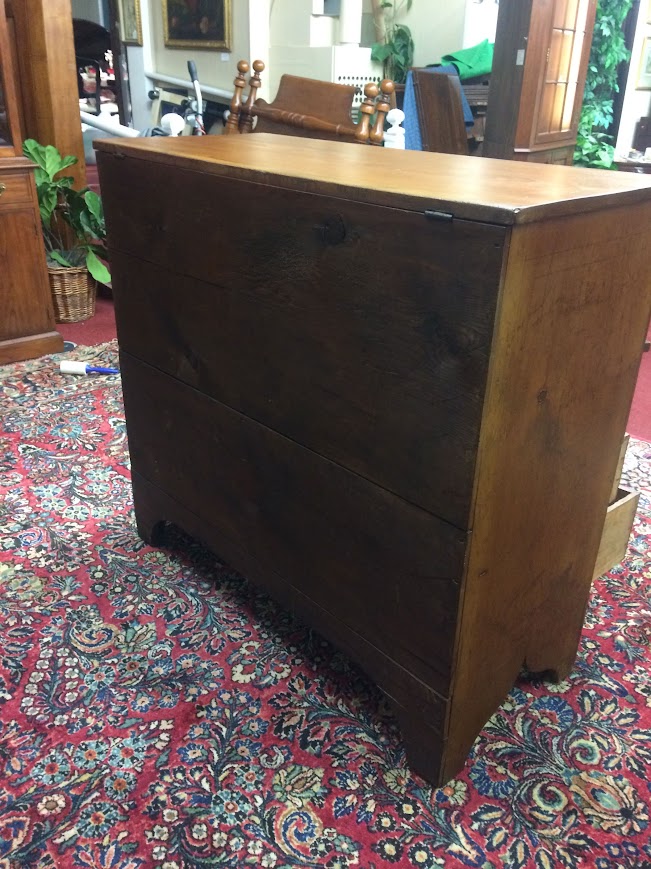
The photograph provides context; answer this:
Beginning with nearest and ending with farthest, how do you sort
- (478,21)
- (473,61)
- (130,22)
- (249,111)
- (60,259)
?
(249,111)
(60,259)
(473,61)
(478,21)
(130,22)

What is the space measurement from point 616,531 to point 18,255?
7.51 ft

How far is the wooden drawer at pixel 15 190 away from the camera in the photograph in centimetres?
257

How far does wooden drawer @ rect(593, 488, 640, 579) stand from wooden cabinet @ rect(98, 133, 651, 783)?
30 centimetres

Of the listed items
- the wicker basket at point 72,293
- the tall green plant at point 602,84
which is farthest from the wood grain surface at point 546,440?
the tall green plant at point 602,84

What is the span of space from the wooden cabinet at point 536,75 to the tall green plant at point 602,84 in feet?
1.47

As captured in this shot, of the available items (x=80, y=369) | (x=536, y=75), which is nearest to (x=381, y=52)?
(x=536, y=75)

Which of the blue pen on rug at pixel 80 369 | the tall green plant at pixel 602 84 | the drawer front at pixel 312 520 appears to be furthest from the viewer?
the tall green plant at pixel 602 84

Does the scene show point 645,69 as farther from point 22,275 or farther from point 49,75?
point 22,275

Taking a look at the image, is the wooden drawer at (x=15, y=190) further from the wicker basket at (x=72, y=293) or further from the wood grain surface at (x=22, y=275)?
the wicker basket at (x=72, y=293)

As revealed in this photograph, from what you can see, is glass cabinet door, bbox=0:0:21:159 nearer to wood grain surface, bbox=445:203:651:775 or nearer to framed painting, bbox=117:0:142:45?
wood grain surface, bbox=445:203:651:775

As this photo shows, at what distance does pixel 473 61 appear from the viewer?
566 centimetres

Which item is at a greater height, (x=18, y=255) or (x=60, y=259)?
(x=18, y=255)

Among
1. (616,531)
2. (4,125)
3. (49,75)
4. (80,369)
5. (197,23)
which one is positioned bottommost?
(80,369)

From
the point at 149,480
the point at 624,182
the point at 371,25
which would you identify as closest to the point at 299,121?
the point at 149,480
